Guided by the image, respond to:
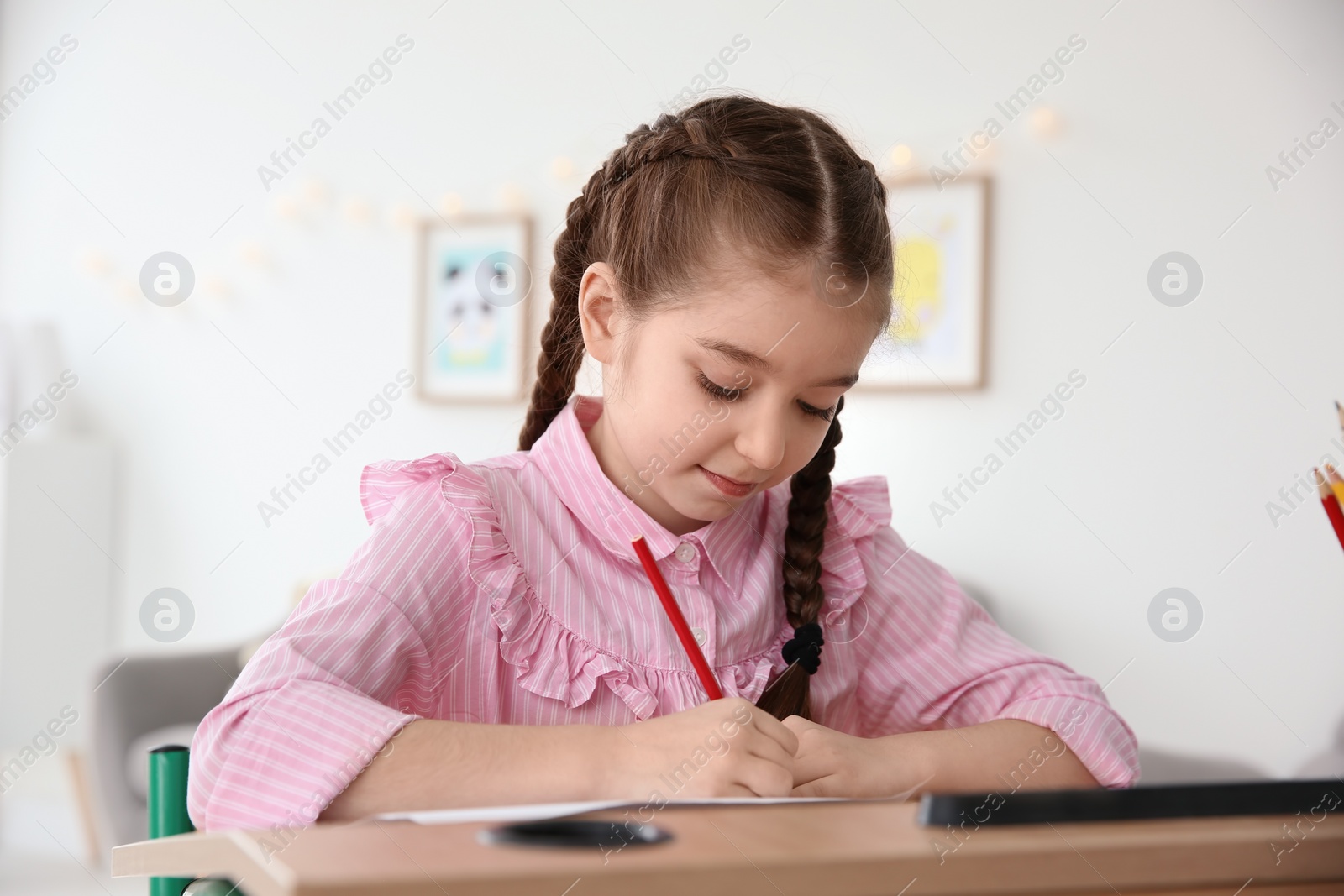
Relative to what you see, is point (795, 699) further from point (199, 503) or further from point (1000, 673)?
point (199, 503)

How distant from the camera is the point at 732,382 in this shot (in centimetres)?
77

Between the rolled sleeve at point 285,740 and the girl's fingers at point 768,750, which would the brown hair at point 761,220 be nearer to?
the girl's fingers at point 768,750

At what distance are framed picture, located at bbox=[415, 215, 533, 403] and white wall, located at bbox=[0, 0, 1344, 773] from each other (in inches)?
2.3

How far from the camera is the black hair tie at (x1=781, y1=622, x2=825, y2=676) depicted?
2.68ft

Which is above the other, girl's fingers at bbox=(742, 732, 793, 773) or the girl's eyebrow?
the girl's eyebrow

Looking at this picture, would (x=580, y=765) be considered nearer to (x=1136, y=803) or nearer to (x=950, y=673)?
(x=1136, y=803)

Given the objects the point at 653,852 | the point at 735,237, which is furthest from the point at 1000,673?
the point at 653,852

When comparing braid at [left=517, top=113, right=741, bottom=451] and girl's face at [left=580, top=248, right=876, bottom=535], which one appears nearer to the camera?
girl's face at [left=580, top=248, right=876, bottom=535]

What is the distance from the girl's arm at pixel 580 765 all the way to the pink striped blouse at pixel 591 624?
32 mm

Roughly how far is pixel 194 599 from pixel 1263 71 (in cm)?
279

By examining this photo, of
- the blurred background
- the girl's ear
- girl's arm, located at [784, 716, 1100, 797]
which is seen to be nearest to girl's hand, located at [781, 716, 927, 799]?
girl's arm, located at [784, 716, 1100, 797]

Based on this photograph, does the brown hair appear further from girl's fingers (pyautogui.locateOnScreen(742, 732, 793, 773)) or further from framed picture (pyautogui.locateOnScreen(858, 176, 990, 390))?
framed picture (pyautogui.locateOnScreen(858, 176, 990, 390))

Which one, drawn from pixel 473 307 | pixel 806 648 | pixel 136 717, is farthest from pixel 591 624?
pixel 473 307

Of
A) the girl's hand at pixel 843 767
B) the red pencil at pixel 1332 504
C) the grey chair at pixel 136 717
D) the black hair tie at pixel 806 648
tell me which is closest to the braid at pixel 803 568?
the black hair tie at pixel 806 648
